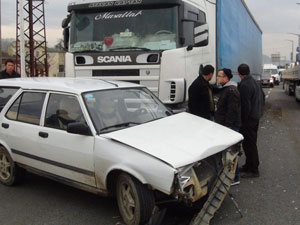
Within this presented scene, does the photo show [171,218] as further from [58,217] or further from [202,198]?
→ [58,217]

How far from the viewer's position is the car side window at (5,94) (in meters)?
5.86

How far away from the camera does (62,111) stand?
4.98 m

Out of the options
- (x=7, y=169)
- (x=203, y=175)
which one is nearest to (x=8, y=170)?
(x=7, y=169)

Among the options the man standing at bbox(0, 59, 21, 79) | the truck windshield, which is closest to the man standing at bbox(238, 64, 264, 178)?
the truck windshield

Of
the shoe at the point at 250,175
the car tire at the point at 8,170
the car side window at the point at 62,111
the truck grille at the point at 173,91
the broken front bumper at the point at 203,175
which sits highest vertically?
the truck grille at the point at 173,91

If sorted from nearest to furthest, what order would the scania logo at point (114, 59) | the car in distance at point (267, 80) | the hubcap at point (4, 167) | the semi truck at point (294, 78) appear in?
the hubcap at point (4, 167) → the scania logo at point (114, 59) → the semi truck at point (294, 78) → the car in distance at point (267, 80)

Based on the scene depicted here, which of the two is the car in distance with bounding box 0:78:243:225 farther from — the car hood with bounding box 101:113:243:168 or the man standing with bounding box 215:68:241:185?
the man standing with bounding box 215:68:241:185

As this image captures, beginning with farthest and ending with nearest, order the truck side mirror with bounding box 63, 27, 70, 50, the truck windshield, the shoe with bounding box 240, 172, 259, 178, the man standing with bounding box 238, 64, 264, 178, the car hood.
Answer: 1. the truck side mirror with bounding box 63, 27, 70, 50
2. the truck windshield
3. the shoe with bounding box 240, 172, 259, 178
4. the man standing with bounding box 238, 64, 264, 178
5. the car hood

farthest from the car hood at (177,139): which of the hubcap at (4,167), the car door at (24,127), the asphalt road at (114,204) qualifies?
the hubcap at (4,167)

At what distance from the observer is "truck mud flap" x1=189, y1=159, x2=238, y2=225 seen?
4.06 m

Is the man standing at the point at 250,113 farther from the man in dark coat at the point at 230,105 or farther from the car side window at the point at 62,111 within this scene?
the car side window at the point at 62,111

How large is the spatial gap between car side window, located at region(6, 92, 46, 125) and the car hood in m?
1.40

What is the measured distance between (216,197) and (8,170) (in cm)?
323

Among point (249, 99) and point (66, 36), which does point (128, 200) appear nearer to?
point (249, 99)
